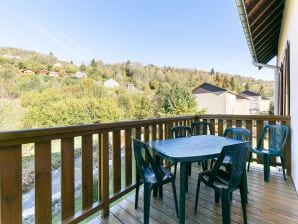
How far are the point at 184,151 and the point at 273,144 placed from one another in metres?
2.26

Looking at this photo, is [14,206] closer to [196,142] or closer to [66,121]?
[196,142]

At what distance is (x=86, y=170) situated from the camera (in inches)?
92.4

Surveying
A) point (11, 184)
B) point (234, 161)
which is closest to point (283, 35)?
point (234, 161)

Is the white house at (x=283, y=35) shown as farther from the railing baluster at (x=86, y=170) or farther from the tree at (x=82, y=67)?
the tree at (x=82, y=67)

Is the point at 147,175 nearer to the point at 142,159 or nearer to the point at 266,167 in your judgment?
the point at 142,159

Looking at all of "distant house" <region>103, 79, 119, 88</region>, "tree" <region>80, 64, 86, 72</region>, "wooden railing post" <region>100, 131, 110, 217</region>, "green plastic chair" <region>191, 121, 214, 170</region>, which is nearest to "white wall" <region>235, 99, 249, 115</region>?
"distant house" <region>103, 79, 119, 88</region>

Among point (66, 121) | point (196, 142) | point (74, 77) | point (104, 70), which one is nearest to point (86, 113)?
point (66, 121)

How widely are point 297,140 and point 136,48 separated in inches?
936

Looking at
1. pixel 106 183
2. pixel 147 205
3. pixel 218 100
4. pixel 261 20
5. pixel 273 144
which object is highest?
pixel 261 20

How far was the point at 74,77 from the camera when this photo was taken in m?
17.2

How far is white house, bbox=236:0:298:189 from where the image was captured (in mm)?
3310

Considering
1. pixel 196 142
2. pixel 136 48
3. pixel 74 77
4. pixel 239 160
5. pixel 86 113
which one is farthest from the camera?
pixel 136 48

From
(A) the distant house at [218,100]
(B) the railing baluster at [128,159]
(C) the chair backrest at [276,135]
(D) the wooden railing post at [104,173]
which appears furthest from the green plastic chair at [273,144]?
(A) the distant house at [218,100]

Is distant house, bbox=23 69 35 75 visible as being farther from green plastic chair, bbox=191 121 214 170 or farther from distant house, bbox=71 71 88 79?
green plastic chair, bbox=191 121 214 170
